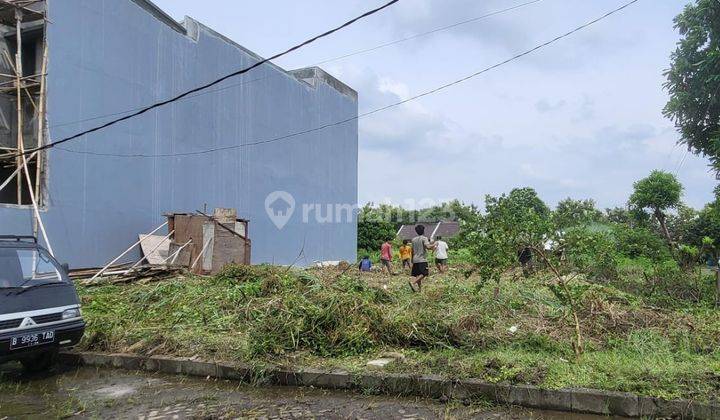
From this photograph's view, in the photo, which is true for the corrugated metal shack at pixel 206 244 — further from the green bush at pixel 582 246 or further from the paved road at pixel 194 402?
the green bush at pixel 582 246

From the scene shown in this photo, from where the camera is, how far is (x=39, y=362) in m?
6.47

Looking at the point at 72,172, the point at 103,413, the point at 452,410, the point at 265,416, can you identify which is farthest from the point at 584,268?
the point at 72,172

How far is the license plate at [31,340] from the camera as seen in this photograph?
5.64m

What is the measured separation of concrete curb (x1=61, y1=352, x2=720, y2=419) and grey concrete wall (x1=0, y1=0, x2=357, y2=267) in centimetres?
817

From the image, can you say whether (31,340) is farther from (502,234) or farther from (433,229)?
(433,229)

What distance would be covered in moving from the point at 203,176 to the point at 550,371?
14952 mm

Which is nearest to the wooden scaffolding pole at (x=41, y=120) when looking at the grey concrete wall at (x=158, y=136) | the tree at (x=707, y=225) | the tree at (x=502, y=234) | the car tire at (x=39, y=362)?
the grey concrete wall at (x=158, y=136)

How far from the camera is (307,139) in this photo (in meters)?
23.8

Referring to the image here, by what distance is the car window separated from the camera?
628cm

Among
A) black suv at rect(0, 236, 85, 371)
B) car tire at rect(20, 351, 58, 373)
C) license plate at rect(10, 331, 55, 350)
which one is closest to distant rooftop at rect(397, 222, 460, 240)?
black suv at rect(0, 236, 85, 371)

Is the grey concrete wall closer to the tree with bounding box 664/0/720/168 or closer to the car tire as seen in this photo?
the car tire

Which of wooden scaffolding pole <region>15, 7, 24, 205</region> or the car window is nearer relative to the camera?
the car window

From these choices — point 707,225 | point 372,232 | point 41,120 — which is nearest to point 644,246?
point 707,225
